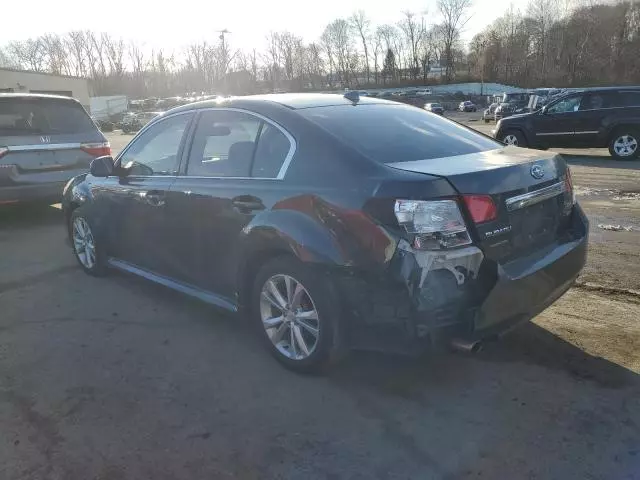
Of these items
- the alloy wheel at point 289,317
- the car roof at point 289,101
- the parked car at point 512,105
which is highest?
the car roof at point 289,101

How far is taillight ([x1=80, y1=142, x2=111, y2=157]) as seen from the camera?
8.00 meters

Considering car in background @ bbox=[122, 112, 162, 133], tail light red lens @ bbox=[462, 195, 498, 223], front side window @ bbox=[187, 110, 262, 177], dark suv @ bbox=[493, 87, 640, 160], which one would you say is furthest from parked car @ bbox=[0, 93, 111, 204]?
car in background @ bbox=[122, 112, 162, 133]

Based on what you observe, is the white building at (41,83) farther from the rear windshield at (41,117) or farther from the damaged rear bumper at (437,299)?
the damaged rear bumper at (437,299)

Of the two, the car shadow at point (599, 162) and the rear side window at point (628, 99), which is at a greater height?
the rear side window at point (628, 99)

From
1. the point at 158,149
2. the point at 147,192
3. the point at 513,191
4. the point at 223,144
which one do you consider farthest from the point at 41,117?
the point at 513,191

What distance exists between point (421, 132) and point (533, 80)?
322ft

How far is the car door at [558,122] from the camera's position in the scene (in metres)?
14.6

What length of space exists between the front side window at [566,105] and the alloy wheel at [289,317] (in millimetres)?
13468

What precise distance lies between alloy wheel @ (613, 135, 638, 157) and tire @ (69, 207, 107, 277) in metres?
12.8

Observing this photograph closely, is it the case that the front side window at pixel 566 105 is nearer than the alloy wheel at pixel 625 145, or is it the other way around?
the alloy wheel at pixel 625 145

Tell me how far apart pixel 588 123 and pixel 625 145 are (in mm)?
1053

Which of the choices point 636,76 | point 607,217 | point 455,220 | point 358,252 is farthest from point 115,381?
point 636,76

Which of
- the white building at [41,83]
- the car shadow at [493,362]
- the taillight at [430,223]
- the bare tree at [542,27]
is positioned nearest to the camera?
the taillight at [430,223]

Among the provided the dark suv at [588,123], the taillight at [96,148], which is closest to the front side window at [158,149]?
the taillight at [96,148]
